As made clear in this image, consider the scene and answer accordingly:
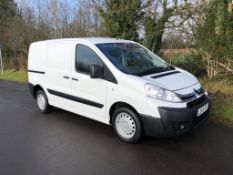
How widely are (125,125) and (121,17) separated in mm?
7266

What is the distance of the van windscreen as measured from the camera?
541 cm

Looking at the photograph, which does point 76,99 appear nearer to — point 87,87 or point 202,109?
point 87,87

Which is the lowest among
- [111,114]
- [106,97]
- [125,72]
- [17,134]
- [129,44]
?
[17,134]

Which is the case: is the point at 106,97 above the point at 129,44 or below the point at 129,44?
below

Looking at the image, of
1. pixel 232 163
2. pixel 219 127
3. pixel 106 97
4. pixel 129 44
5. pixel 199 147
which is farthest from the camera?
pixel 129 44

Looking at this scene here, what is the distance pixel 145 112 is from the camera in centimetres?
477

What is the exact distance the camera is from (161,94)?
15.5ft

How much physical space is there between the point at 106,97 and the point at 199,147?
1.87 meters

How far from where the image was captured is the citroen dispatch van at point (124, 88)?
4723mm

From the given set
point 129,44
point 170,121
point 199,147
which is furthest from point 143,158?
point 129,44

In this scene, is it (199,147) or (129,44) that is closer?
(199,147)

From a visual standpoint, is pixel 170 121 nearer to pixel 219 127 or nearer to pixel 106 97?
pixel 106 97

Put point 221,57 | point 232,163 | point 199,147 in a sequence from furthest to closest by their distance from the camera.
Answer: point 221,57 < point 199,147 < point 232,163

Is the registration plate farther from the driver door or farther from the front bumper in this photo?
the driver door
